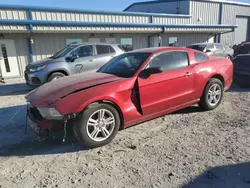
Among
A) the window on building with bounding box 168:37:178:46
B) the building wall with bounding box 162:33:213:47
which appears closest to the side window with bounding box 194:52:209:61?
the building wall with bounding box 162:33:213:47

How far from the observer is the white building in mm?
11781

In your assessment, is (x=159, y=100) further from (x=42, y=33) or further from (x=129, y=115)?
(x=42, y=33)

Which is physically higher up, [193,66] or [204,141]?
[193,66]

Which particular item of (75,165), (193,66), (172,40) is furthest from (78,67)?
(172,40)

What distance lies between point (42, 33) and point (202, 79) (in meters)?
10.8

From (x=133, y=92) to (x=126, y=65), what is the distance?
0.81m

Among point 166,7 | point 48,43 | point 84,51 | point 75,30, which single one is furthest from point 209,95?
point 166,7

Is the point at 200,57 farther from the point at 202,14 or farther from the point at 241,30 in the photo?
the point at 241,30

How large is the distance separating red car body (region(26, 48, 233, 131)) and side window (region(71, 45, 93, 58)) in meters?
4.37

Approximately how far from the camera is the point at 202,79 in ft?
15.7

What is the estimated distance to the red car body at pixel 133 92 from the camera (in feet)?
11.0

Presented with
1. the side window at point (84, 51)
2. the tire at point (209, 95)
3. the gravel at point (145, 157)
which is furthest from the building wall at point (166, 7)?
the gravel at point (145, 157)

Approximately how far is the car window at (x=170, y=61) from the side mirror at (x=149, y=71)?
10.4 inches

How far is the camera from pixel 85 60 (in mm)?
8281
